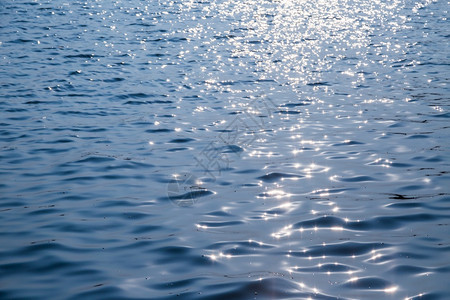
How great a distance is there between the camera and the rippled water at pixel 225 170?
662cm

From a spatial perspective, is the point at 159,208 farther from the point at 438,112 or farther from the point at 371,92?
the point at 371,92

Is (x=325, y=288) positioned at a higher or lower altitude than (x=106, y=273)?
higher

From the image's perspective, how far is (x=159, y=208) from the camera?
874 centimetres

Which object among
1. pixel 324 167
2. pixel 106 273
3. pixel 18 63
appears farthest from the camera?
pixel 18 63

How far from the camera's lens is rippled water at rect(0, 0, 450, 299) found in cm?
662

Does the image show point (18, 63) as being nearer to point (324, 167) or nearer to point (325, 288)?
point (324, 167)

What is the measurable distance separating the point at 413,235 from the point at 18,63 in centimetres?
1638

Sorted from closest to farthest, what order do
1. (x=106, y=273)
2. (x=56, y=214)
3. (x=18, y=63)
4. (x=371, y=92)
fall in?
(x=106, y=273)
(x=56, y=214)
(x=371, y=92)
(x=18, y=63)

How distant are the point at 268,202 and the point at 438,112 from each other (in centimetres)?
696

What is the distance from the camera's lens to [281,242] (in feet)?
24.5

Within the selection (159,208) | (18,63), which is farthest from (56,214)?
(18,63)

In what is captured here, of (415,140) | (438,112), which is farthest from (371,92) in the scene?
(415,140)

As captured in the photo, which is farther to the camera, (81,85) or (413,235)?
(81,85)

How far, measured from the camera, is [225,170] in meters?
10.4
